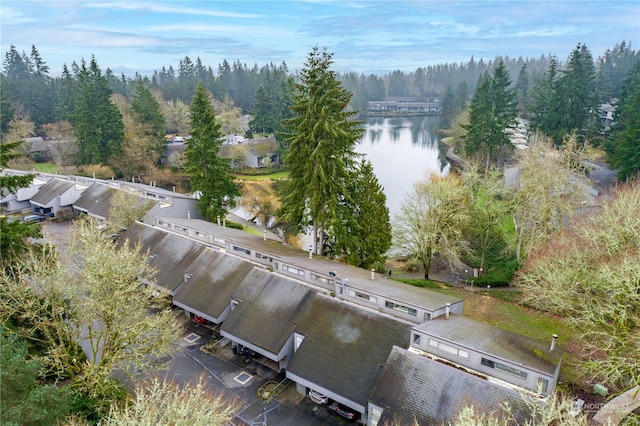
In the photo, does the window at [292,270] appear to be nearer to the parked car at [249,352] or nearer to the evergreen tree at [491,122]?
the parked car at [249,352]

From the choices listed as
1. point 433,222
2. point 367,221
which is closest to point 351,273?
point 367,221

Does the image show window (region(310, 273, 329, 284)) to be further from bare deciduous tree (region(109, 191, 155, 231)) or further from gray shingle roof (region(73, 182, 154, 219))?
gray shingle roof (region(73, 182, 154, 219))

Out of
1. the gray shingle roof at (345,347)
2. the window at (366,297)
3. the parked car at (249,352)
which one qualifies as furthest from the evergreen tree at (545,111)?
the parked car at (249,352)

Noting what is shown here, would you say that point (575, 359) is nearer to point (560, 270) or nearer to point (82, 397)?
point (560, 270)

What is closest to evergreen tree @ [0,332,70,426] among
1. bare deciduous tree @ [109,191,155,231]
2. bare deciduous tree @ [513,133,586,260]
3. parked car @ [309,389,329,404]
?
parked car @ [309,389,329,404]

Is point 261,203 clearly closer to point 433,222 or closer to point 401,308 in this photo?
point 433,222

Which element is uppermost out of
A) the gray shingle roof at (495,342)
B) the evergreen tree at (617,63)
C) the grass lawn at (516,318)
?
the evergreen tree at (617,63)

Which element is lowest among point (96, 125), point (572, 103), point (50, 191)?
point (50, 191)
